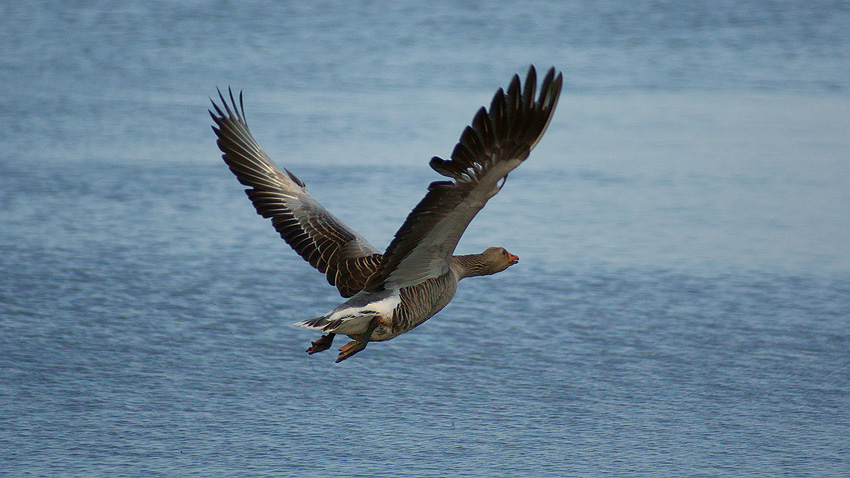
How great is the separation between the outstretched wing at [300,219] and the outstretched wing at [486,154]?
2.85ft

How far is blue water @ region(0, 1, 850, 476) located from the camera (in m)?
5.03

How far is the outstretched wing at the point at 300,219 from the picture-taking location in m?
5.14

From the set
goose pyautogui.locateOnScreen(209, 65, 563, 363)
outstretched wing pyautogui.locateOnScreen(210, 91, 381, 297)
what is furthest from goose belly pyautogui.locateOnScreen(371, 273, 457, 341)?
outstretched wing pyautogui.locateOnScreen(210, 91, 381, 297)

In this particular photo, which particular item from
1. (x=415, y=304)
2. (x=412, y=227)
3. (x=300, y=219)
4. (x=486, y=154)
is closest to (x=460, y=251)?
(x=300, y=219)

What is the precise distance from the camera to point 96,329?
617 cm

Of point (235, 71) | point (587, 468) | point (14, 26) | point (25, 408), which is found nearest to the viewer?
point (587, 468)

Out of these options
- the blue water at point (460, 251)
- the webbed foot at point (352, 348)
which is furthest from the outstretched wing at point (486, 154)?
the blue water at point (460, 251)

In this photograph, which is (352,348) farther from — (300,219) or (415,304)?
(300,219)

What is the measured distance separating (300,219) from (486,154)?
1.95 m

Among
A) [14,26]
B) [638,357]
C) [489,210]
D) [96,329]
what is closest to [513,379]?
[638,357]

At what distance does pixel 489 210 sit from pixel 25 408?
14.7 ft

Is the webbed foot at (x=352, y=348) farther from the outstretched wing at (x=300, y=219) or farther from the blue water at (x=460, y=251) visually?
the blue water at (x=460, y=251)

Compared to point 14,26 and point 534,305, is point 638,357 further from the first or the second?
point 14,26

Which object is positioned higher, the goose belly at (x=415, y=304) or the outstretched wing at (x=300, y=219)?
the outstretched wing at (x=300, y=219)
